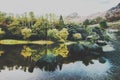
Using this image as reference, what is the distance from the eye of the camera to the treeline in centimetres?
10738

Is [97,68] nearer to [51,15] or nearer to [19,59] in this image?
[19,59]

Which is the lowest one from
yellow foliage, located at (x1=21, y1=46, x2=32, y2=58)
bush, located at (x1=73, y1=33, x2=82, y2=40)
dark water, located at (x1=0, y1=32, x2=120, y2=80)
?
dark water, located at (x1=0, y1=32, x2=120, y2=80)

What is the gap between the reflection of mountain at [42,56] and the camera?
242 ft

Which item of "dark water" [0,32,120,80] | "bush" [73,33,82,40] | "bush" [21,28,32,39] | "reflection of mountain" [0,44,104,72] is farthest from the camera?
"bush" [21,28,32,39]

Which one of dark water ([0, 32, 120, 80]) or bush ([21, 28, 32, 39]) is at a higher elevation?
bush ([21, 28, 32, 39])

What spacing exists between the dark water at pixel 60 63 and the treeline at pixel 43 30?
10.1 metres

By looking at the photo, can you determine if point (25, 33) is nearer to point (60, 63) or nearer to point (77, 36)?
point (77, 36)

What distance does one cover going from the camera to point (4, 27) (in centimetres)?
11350

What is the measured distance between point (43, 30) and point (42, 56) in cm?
3782

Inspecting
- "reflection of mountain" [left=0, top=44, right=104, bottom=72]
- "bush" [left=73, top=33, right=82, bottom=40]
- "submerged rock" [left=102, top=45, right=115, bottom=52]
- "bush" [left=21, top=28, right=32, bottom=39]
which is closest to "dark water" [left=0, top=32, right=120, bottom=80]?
"reflection of mountain" [left=0, top=44, right=104, bottom=72]

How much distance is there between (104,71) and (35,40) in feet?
156

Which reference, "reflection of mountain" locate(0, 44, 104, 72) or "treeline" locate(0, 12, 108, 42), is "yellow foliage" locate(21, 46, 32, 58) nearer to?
"reflection of mountain" locate(0, 44, 104, 72)

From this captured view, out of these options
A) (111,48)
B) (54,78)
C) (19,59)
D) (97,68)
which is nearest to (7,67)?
(19,59)

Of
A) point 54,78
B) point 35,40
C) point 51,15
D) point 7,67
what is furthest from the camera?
point 51,15
